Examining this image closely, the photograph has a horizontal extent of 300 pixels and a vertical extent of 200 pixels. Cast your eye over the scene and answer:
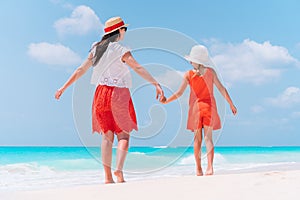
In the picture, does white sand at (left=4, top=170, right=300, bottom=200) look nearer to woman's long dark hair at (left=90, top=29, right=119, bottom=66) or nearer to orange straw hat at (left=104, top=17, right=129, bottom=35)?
woman's long dark hair at (left=90, top=29, right=119, bottom=66)

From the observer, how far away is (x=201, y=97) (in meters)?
4.34

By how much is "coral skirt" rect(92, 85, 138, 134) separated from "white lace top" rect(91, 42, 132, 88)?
55 mm

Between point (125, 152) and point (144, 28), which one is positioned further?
point (144, 28)

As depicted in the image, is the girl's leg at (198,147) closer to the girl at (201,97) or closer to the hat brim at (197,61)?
the girl at (201,97)

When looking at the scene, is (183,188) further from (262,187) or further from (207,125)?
(207,125)

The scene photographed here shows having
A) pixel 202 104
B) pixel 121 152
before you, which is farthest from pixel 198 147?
pixel 121 152

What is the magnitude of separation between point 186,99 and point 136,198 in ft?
6.74

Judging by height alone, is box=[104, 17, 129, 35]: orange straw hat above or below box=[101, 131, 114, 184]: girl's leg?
above

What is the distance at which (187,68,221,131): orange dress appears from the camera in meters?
4.30

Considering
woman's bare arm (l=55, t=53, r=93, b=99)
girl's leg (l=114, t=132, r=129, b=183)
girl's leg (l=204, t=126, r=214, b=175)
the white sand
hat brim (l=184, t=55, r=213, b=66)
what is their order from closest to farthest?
1. the white sand
2. girl's leg (l=114, t=132, r=129, b=183)
3. woman's bare arm (l=55, t=53, r=93, b=99)
4. girl's leg (l=204, t=126, r=214, b=175)
5. hat brim (l=184, t=55, r=213, b=66)

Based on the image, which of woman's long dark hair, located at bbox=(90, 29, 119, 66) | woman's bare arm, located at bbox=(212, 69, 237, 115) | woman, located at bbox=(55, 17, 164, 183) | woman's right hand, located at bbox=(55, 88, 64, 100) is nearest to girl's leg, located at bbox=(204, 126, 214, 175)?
woman's bare arm, located at bbox=(212, 69, 237, 115)

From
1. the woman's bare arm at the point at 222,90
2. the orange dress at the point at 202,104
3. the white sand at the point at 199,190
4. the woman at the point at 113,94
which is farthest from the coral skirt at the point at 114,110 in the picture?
the woman's bare arm at the point at 222,90

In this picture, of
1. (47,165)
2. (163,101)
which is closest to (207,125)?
(163,101)

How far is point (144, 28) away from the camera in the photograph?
4.13 meters
